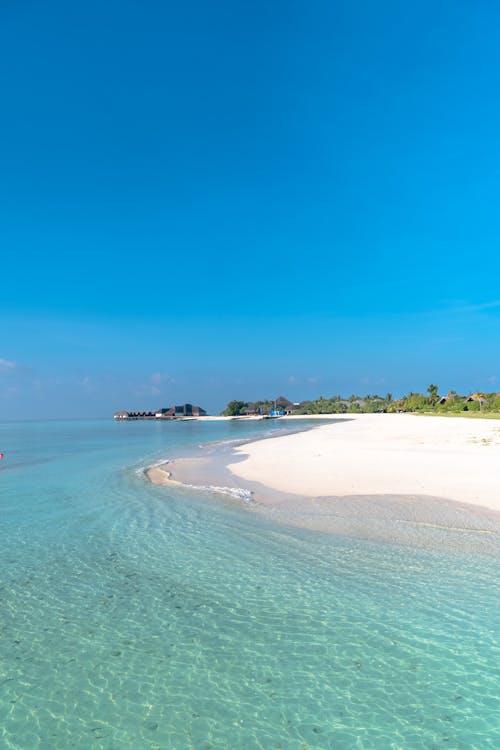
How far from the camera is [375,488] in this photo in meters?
15.2

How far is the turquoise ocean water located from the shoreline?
4.36ft

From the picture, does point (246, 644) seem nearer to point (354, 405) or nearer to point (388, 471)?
point (388, 471)

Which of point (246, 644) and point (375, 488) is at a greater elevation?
point (375, 488)

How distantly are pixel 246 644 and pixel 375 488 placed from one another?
10.2 metres

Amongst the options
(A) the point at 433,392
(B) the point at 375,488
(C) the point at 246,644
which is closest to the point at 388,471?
(B) the point at 375,488

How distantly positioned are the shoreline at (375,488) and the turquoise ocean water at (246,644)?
1.33m

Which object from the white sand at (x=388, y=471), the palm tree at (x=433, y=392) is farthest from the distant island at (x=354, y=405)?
the white sand at (x=388, y=471)

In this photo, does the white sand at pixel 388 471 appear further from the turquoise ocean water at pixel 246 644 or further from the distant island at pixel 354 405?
the distant island at pixel 354 405

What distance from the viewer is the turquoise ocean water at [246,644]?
14.3 feet

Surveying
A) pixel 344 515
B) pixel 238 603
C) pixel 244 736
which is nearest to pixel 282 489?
pixel 344 515

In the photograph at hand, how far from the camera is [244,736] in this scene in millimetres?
4227

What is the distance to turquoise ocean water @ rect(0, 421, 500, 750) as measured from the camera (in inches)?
172

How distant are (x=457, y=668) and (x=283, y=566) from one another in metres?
3.80

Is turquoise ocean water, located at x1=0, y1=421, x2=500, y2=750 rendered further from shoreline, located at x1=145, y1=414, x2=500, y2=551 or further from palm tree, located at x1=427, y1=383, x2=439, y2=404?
palm tree, located at x1=427, y1=383, x2=439, y2=404
